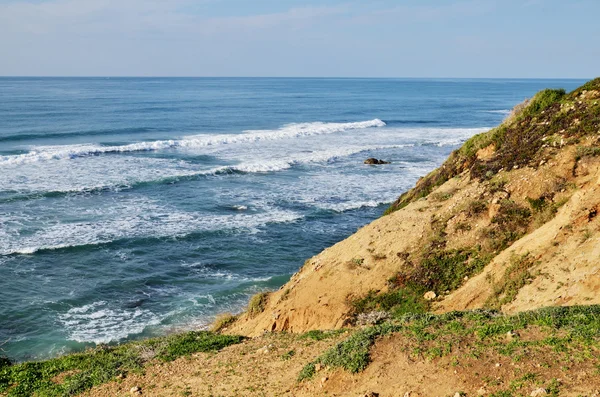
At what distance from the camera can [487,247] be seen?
1619cm

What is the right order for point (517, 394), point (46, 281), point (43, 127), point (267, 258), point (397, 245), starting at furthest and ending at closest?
Answer: point (43, 127), point (267, 258), point (46, 281), point (397, 245), point (517, 394)

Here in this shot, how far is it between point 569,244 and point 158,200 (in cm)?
2753

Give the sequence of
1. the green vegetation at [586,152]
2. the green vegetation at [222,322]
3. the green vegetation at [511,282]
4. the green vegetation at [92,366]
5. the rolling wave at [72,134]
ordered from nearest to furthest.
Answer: the green vegetation at [92,366] < the green vegetation at [511,282] < the green vegetation at [586,152] < the green vegetation at [222,322] < the rolling wave at [72,134]

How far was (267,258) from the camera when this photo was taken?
26234 mm

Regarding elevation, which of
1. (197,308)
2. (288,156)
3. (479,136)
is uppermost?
(479,136)

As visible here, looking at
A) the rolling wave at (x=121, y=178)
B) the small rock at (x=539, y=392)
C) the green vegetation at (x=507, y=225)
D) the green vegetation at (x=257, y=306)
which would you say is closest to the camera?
the small rock at (x=539, y=392)

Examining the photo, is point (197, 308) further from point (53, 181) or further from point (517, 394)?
point (53, 181)

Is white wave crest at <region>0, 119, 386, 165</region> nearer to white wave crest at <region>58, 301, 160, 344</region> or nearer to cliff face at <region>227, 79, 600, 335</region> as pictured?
white wave crest at <region>58, 301, 160, 344</region>

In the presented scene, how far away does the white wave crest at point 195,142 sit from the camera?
161 feet

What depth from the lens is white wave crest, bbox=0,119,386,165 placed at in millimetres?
49062

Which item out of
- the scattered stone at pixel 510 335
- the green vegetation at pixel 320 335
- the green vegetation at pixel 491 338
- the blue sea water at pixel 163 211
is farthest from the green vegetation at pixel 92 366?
the scattered stone at pixel 510 335

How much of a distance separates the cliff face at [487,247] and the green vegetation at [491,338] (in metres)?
1.86

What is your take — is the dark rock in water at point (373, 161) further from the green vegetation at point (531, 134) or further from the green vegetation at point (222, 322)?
the green vegetation at point (222, 322)

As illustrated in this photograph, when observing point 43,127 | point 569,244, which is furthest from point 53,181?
point 569,244
